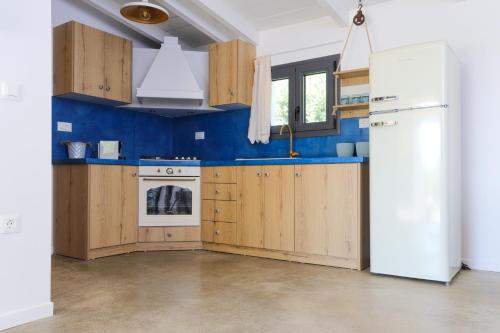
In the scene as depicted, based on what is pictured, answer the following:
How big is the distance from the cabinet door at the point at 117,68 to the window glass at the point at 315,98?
193 centimetres

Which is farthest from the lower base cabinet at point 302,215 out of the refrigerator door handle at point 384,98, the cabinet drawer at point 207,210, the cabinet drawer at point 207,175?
the refrigerator door handle at point 384,98

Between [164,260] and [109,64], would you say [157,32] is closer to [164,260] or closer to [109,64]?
[109,64]

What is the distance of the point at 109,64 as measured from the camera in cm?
420

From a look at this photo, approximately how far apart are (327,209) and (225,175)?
114 centimetres

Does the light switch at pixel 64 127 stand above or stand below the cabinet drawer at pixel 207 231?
above

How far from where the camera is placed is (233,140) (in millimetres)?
4785

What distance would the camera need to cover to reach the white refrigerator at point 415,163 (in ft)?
9.34

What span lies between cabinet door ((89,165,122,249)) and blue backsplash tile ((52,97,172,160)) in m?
0.65

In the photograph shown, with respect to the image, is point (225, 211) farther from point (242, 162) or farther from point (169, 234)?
point (169, 234)

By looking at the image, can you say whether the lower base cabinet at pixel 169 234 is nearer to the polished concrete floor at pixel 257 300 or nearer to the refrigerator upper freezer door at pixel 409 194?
the polished concrete floor at pixel 257 300

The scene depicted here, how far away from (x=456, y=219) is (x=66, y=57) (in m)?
3.79

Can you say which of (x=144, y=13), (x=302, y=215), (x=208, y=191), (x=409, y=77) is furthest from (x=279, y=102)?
(x=144, y=13)
